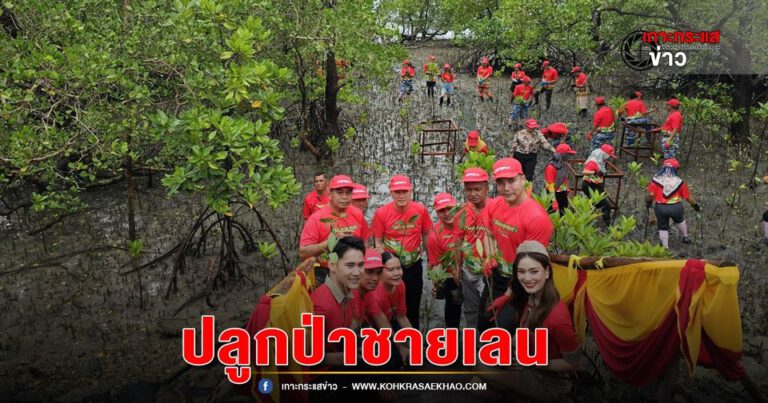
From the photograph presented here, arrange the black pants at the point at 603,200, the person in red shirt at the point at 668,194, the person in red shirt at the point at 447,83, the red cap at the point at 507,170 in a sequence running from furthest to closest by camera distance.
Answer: the person in red shirt at the point at 447,83
the black pants at the point at 603,200
the person in red shirt at the point at 668,194
the red cap at the point at 507,170

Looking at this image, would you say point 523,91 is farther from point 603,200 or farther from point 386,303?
point 386,303

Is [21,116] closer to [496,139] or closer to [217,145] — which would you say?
[217,145]

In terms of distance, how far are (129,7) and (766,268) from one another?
915cm

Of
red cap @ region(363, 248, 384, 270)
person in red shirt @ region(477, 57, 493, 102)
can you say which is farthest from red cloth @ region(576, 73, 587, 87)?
red cap @ region(363, 248, 384, 270)

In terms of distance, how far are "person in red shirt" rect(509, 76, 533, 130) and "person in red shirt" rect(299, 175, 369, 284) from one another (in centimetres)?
961

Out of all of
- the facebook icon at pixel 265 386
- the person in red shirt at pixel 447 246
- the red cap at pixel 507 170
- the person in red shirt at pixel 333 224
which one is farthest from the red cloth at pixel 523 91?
the facebook icon at pixel 265 386

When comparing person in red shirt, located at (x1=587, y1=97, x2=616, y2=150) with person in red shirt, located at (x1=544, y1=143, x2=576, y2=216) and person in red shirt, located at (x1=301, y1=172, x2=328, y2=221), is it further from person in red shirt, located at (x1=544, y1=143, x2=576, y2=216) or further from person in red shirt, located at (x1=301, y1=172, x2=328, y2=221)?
person in red shirt, located at (x1=301, y1=172, x2=328, y2=221)

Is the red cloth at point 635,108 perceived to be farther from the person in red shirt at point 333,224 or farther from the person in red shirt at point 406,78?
the person in red shirt at point 333,224

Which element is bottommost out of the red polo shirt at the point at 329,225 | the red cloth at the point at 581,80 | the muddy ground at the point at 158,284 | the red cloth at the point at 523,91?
the muddy ground at the point at 158,284

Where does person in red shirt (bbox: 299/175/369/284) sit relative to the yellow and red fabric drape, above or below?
above

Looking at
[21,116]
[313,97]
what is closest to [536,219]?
[21,116]

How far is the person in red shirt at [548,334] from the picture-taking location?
10.5ft

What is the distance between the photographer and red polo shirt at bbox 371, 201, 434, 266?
17.1ft

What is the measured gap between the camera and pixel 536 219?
4410 mm
